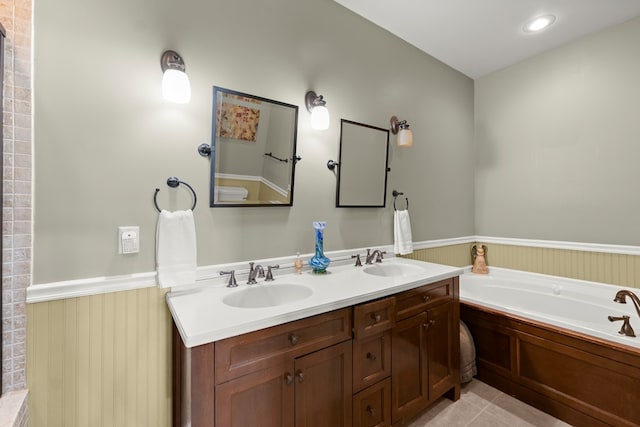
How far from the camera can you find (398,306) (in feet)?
4.85

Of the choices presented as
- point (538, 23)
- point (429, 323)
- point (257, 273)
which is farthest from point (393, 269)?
point (538, 23)

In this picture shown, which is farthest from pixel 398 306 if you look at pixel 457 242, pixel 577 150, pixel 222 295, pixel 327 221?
pixel 577 150

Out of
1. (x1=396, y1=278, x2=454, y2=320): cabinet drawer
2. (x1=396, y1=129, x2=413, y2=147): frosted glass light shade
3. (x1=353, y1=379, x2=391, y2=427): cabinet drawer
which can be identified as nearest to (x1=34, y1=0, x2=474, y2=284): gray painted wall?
(x1=396, y1=129, x2=413, y2=147): frosted glass light shade

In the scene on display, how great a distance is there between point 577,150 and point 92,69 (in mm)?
3350

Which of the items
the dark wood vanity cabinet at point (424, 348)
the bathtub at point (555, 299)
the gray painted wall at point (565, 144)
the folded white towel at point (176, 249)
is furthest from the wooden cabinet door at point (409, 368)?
the gray painted wall at point (565, 144)

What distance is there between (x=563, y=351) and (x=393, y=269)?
1.11 metres

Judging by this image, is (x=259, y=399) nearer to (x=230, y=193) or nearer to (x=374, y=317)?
(x=374, y=317)

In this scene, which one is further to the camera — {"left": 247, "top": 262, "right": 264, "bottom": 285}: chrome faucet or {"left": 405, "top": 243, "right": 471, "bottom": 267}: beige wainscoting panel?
{"left": 405, "top": 243, "right": 471, "bottom": 267}: beige wainscoting panel

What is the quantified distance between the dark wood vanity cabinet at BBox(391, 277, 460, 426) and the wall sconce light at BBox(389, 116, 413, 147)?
3.52ft

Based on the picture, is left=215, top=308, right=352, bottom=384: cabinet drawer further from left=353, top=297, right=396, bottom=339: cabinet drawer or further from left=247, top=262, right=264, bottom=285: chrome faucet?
left=247, top=262, right=264, bottom=285: chrome faucet

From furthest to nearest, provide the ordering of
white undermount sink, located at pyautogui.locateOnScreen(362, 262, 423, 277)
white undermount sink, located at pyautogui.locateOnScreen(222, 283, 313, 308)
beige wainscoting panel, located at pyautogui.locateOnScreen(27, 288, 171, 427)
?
white undermount sink, located at pyautogui.locateOnScreen(362, 262, 423, 277), white undermount sink, located at pyautogui.locateOnScreen(222, 283, 313, 308), beige wainscoting panel, located at pyautogui.locateOnScreen(27, 288, 171, 427)

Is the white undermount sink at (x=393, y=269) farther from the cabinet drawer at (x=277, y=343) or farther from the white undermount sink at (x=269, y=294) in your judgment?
the cabinet drawer at (x=277, y=343)

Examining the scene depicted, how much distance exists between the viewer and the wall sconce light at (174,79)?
1.27 metres

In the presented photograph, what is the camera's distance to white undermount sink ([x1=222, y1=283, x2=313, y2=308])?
4.68 ft
